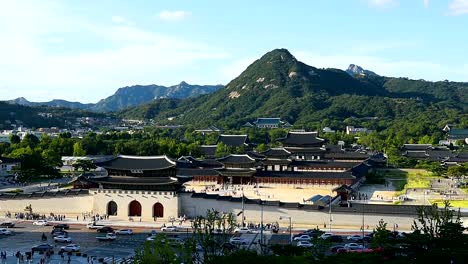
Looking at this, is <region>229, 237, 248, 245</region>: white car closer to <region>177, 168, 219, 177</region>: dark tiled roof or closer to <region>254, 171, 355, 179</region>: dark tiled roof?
<region>254, 171, 355, 179</region>: dark tiled roof

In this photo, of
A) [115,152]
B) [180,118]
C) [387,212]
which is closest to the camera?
[387,212]

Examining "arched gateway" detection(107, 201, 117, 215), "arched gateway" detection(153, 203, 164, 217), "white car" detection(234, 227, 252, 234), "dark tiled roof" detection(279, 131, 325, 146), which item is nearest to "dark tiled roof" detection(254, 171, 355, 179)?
"dark tiled roof" detection(279, 131, 325, 146)

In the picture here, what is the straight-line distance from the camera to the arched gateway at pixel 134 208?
4359 centimetres

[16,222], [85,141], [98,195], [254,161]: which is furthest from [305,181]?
[85,141]

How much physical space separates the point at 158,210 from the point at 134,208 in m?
1.98

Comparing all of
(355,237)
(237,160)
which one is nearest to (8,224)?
(355,237)

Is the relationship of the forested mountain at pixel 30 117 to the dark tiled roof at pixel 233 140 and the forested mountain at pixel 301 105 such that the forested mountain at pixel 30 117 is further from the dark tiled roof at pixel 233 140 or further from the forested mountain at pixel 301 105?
the dark tiled roof at pixel 233 140

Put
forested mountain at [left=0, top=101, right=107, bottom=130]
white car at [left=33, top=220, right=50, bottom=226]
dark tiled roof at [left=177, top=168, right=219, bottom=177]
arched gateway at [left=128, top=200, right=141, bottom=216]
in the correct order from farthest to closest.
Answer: forested mountain at [left=0, top=101, right=107, bottom=130] → dark tiled roof at [left=177, top=168, right=219, bottom=177] → arched gateway at [left=128, top=200, right=141, bottom=216] → white car at [left=33, top=220, right=50, bottom=226]

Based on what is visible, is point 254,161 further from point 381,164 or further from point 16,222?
point 16,222

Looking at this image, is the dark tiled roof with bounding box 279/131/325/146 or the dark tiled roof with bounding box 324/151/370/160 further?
the dark tiled roof with bounding box 279/131/325/146

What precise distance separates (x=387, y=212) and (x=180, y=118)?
155 m

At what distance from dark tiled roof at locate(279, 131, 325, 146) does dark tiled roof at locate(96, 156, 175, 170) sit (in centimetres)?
3845

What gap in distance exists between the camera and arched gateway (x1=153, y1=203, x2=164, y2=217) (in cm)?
4319

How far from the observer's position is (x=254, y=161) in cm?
6575
